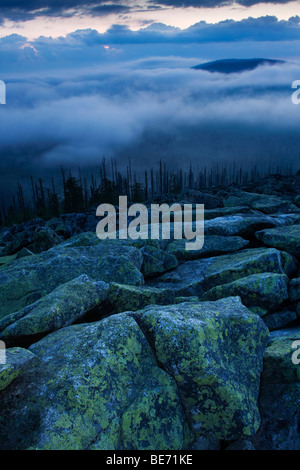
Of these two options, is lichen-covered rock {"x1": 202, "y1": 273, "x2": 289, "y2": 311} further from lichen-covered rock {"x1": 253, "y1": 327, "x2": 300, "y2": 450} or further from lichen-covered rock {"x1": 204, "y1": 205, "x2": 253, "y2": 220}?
lichen-covered rock {"x1": 204, "y1": 205, "x2": 253, "y2": 220}

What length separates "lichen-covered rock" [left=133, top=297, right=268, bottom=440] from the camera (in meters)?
5.67

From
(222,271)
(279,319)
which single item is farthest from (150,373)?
(222,271)

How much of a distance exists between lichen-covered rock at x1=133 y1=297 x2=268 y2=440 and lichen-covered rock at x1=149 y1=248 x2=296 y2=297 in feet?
12.3

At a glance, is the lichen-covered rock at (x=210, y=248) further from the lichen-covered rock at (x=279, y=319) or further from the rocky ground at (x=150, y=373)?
the lichen-covered rock at (x=279, y=319)

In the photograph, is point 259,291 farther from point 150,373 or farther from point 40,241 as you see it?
point 40,241

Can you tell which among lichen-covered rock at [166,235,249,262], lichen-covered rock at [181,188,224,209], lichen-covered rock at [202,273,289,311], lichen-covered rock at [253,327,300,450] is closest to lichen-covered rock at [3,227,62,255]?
lichen-covered rock at [166,235,249,262]

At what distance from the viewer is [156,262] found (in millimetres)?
13125

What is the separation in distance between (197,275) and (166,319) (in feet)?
19.3

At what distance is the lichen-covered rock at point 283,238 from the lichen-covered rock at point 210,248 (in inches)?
33.2

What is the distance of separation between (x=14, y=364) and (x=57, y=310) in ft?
7.90

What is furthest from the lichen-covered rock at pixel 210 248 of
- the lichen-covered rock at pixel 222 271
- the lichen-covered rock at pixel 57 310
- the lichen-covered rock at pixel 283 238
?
the lichen-covered rock at pixel 57 310

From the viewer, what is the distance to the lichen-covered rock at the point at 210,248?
14188 mm
